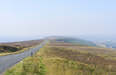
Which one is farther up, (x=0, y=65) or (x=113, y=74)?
(x=0, y=65)

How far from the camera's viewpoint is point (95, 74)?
1029 inches

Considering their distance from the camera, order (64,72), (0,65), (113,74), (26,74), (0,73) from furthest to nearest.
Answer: (113,74)
(0,65)
(64,72)
(0,73)
(26,74)

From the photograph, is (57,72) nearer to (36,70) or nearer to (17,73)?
(36,70)

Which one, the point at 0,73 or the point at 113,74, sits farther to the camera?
the point at 113,74

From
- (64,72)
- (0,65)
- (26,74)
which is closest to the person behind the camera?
(26,74)

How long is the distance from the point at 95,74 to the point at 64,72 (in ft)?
15.2

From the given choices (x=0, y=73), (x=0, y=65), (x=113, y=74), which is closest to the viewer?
(x=0, y=73)

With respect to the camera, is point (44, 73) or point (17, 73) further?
point (44, 73)

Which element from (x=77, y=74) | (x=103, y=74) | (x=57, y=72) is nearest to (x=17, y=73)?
(x=57, y=72)

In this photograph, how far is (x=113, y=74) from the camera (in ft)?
92.8

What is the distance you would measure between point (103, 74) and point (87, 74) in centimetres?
248

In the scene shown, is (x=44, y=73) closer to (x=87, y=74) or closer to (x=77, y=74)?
(x=77, y=74)

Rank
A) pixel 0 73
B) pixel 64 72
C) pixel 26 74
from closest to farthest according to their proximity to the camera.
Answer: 1. pixel 26 74
2. pixel 0 73
3. pixel 64 72

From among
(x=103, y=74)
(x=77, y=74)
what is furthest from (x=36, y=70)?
(x=103, y=74)
